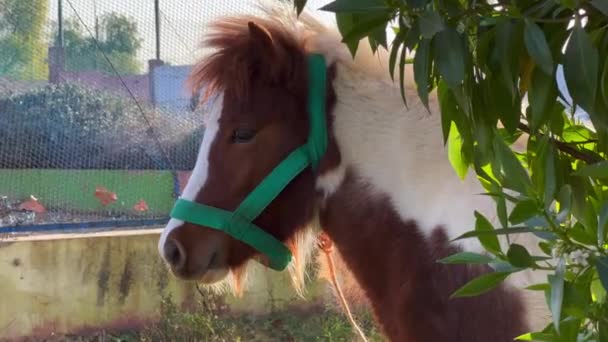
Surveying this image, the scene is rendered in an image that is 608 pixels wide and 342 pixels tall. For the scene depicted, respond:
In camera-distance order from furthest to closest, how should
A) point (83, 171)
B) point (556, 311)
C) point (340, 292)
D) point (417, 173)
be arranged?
point (83, 171) → point (340, 292) → point (417, 173) → point (556, 311)

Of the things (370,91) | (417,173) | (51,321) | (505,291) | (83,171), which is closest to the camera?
(505,291)

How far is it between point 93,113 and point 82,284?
95 centimetres

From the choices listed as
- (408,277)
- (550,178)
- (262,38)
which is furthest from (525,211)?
(262,38)

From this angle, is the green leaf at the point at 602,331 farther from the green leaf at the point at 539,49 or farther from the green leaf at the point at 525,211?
the green leaf at the point at 539,49

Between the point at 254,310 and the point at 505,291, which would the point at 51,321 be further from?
the point at 505,291

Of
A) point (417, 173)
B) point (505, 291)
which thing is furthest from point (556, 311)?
point (417, 173)

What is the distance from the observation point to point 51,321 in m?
4.21

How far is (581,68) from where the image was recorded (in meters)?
0.73

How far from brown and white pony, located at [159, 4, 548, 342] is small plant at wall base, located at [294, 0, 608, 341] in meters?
0.99

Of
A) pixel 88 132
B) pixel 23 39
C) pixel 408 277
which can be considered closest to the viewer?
pixel 408 277

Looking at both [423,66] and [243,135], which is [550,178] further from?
[243,135]

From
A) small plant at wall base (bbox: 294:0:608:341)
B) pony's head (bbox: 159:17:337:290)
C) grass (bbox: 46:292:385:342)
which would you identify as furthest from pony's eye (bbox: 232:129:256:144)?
grass (bbox: 46:292:385:342)

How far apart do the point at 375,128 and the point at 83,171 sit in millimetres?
2848

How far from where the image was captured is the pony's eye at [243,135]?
7.00 feet
